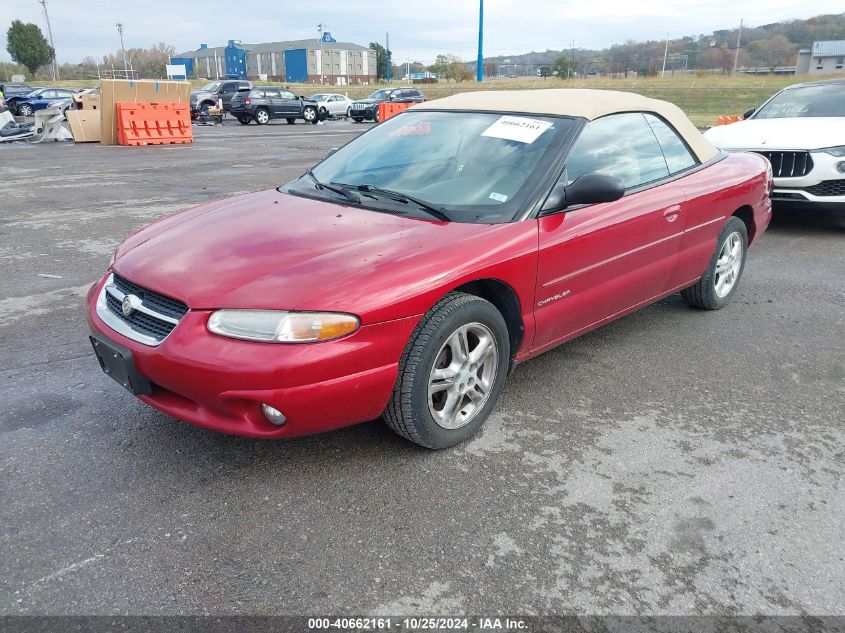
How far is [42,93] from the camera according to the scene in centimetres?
3167

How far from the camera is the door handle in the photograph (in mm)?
3939

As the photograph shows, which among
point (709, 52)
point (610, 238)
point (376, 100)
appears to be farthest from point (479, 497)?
point (709, 52)

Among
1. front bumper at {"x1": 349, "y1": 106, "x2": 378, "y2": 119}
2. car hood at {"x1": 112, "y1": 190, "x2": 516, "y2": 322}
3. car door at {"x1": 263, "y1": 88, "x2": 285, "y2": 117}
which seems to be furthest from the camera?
front bumper at {"x1": 349, "y1": 106, "x2": 378, "y2": 119}

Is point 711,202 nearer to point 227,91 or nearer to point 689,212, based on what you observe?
point 689,212

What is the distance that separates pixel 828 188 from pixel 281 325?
6564 millimetres

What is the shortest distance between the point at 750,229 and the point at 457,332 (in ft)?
10.6

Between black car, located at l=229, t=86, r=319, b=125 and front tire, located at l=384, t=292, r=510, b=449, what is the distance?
27.0 meters

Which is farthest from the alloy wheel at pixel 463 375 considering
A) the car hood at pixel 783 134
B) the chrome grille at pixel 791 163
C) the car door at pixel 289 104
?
the car door at pixel 289 104

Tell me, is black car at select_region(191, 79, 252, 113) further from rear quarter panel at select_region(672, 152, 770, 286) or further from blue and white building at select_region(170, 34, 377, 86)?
blue and white building at select_region(170, 34, 377, 86)

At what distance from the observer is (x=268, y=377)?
8.02ft

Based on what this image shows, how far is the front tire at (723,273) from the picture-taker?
4.69 meters

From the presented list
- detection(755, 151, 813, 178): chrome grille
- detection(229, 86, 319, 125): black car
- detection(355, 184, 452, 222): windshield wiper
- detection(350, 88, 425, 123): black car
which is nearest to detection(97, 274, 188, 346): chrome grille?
detection(355, 184, 452, 222): windshield wiper

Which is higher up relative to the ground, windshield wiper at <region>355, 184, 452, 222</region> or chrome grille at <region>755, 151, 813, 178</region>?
windshield wiper at <region>355, 184, 452, 222</region>

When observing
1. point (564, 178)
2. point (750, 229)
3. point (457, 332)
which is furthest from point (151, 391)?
point (750, 229)
